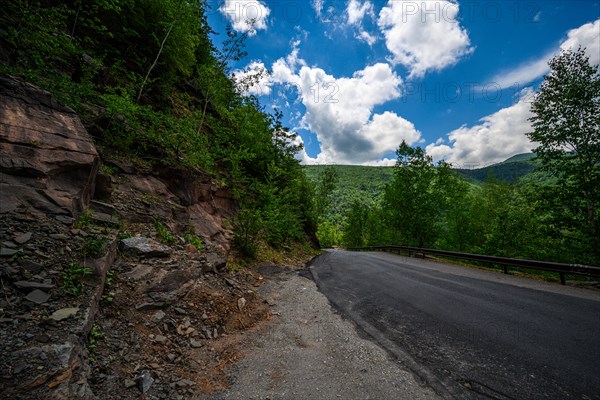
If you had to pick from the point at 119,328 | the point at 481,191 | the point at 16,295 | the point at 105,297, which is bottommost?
the point at 119,328

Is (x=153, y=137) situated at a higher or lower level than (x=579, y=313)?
higher

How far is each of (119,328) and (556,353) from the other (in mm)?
6427

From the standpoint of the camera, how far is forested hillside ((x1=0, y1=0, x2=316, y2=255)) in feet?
18.3

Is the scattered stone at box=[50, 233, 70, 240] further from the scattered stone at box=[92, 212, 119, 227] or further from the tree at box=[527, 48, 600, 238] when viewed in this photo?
the tree at box=[527, 48, 600, 238]

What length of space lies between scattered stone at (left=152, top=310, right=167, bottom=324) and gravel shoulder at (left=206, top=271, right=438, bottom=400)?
54.6 inches

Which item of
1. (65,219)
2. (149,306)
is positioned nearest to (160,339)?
(149,306)

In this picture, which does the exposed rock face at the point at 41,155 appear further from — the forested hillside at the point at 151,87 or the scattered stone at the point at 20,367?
the scattered stone at the point at 20,367

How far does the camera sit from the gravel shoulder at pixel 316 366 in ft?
8.84

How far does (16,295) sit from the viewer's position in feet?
7.94

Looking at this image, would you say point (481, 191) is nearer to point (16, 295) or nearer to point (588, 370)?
point (588, 370)

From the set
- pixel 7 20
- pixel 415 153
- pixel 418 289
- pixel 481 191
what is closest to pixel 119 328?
pixel 418 289

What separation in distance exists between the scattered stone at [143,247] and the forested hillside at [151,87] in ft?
12.2

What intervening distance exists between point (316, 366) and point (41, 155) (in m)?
5.85

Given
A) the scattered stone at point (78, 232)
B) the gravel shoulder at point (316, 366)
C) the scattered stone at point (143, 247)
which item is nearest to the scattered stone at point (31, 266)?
the scattered stone at point (78, 232)
